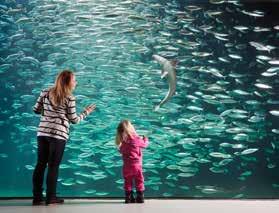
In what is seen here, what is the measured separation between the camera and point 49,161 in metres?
5.69

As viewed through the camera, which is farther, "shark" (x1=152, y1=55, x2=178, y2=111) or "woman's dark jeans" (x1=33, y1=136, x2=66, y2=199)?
"shark" (x1=152, y1=55, x2=178, y2=111)

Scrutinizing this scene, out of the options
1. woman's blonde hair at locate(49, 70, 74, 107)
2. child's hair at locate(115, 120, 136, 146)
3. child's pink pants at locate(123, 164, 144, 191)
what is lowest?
child's pink pants at locate(123, 164, 144, 191)

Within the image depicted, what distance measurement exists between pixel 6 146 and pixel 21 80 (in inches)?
40.2

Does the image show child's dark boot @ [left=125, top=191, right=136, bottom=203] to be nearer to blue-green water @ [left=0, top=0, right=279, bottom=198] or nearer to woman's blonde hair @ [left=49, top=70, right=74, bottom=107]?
blue-green water @ [left=0, top=0, right=279, bottom=198]

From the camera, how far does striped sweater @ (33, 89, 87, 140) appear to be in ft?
18.7

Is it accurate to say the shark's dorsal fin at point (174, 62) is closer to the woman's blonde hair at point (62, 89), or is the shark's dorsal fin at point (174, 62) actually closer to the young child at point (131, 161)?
the young child at point (131, 161)

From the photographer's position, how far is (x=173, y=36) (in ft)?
24.7

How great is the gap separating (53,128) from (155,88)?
2.22 metres

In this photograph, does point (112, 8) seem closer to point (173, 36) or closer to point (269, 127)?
point (173, 36)

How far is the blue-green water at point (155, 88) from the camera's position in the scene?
284 inches

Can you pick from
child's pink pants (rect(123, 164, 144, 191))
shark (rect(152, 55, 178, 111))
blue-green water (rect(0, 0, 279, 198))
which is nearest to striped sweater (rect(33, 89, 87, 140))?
child's pink pants (rect(123, 164, 144, 191))

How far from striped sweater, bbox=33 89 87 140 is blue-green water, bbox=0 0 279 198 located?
1480 mm

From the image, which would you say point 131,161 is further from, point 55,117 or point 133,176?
point 55,117

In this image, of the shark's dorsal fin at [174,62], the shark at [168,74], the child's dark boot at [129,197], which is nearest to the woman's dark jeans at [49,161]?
the child's dark boot at [129,197]
